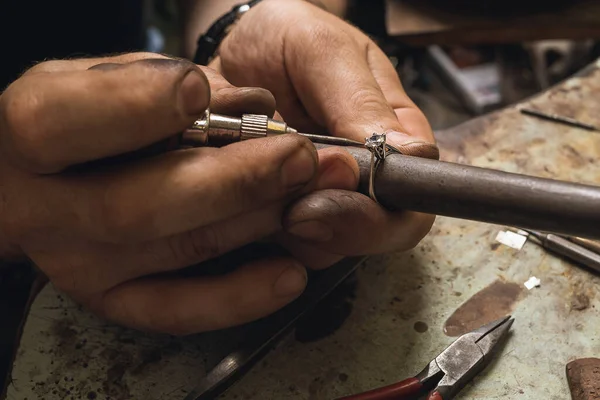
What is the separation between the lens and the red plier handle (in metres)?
0.71

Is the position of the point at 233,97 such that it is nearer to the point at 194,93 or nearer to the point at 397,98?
the point at 194,93

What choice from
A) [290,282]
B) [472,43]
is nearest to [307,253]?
[290,282]

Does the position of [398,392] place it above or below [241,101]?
below

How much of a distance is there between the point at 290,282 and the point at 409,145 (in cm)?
25

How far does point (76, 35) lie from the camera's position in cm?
133

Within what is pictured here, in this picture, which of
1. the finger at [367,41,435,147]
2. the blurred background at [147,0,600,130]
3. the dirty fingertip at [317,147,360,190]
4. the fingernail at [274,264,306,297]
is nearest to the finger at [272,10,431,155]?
the finger at [367,41,435,147]

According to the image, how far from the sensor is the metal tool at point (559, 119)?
1.12 m

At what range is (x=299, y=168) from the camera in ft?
2.17

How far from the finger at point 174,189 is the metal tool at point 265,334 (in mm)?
206

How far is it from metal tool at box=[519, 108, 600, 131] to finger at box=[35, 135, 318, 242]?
2.26 feet

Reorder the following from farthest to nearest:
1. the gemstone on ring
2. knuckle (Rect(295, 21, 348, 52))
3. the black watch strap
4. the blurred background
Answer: the blurred background, the black watch strap, knuckle (Rect(295, 21, 348, 52)), the gemstone on ring

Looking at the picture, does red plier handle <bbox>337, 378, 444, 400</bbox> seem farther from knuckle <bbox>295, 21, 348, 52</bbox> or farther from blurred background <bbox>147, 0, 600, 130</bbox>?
blurred background <bbox>147, 0, 600, 130</bbox>

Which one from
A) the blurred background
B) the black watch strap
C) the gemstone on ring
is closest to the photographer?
the gemstone on ring

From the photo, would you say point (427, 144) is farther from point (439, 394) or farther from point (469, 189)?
point (439, 394)
